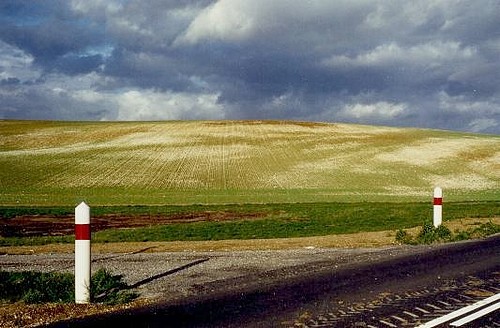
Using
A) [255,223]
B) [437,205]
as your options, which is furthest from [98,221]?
[437,205]

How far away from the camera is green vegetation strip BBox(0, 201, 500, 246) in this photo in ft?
57.6

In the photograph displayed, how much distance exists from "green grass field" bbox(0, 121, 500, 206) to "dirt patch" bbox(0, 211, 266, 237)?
8740mm

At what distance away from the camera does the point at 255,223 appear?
22891 millimetres

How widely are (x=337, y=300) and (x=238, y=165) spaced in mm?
48419

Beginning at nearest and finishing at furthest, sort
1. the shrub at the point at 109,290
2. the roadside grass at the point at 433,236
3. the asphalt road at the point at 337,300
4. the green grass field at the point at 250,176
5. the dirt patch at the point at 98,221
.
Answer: the asphalt road at the point at 337,300, the shrub at the point at 109,290, the roadside grass at the point at 433,236, the dirt patch at the point at 98,221, the green grass field at the point at 250,176

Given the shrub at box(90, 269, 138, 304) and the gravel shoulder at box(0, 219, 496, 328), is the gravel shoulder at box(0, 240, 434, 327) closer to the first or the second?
the gravel shoulder at box(0, 219, 496, 328)

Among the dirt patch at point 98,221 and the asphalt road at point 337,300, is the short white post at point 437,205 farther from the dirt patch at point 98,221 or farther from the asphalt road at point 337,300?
the dirt patch at point 98,221

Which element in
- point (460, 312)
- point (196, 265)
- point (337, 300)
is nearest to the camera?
point (460, 312)

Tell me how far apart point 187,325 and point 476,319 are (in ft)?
9.67

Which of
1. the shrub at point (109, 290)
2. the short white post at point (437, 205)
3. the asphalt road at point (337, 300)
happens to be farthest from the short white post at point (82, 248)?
the short white post at point (437, 205)

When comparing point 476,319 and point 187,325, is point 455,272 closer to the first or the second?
point 476,319

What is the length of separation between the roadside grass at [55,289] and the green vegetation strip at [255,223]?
865 cm

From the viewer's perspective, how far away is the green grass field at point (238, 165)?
42031 millimetres

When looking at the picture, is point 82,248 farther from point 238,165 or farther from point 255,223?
point 238,165
